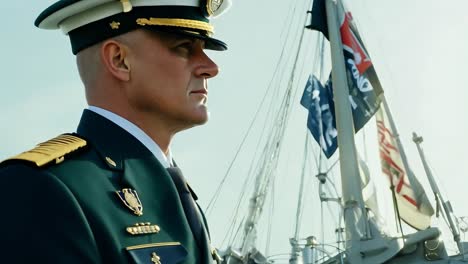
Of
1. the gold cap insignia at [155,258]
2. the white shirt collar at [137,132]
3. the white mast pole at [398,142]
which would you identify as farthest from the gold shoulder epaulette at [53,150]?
the white mast pole at [398,142]

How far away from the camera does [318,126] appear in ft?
81.9

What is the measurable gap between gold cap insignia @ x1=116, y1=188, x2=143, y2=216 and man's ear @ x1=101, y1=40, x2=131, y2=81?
0.39 m

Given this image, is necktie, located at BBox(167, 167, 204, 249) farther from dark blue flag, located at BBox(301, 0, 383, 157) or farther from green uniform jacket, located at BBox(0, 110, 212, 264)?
dark blue flag, located at BBox(301, 0, 383, 157)

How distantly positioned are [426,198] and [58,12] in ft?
64.9

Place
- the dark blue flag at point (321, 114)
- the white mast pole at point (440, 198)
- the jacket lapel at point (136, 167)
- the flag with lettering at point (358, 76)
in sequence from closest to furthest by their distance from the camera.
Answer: the jacket lapel at point (136, 167)
the white mast pole at point (440, 198)
the flag with lettering at point (358, 76)
the dark blue flag at point (321, 114)

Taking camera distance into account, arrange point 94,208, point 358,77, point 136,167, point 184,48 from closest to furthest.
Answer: point 94,208 → point 136,167 → point 184,48 → point 358,77

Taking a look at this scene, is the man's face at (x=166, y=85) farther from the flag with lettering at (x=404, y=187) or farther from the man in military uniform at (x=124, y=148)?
the flag with lettering at (x=404, y=187)

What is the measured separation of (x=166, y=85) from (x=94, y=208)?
0.51m

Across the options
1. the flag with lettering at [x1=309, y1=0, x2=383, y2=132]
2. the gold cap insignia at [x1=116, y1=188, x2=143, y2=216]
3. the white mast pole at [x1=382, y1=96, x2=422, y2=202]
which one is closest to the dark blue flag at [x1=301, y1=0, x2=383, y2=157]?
the flag with lettering at [x1=309, y1=0, x2=383, y2=132]

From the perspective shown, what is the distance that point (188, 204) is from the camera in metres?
3.19

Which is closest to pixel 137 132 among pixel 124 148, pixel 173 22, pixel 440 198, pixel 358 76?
pixel 124 148

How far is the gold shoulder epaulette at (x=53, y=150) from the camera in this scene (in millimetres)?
2828

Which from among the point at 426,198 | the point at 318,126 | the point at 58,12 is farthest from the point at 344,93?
the point at 58,12

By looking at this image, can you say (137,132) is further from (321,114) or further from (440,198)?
(321,114)
